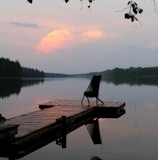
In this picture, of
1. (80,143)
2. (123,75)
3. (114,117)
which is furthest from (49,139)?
(123,75)

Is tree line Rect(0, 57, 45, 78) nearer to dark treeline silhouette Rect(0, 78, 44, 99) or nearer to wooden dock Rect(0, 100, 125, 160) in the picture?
dark treeline silhouette Rect(0, 78, 44, 99)

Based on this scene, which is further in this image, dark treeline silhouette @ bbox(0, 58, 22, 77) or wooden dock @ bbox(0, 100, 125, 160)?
dark treeline silhouette @ bbox(0, 58, 22, 77)

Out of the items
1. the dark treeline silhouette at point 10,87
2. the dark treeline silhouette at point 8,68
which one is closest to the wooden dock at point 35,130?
the dark treeline silhouette at point 10,87

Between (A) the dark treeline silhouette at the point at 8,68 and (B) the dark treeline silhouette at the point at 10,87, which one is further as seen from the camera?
(A) the dark treeline silhouette at the point at 8,68

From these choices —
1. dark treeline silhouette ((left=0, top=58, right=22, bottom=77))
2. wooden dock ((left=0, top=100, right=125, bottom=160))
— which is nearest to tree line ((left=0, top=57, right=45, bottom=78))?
dark treeline silhouette ((left=0, top=58, right=22, bottom=77))

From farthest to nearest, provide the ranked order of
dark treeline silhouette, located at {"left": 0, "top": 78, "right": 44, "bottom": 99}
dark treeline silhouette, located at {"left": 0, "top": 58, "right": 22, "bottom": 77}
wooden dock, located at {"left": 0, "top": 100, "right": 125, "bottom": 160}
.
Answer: dark treeline silhouette, located at {"left": 0, "top": 58, "right": 22, "bottom": 77}, dark treeline silhouette, located at {"left": 0, "top": 78, "right": 44, "bottom": 99}, wooden dock, located at {"left": 0, "top": 100, "right": 125, "bottom": 160}

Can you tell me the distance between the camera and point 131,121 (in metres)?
17.5

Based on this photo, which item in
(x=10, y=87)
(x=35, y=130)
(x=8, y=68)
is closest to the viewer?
(x=35, y=130)

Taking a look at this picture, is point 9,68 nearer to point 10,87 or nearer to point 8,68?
point 8,68

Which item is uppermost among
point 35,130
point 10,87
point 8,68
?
point 8,68

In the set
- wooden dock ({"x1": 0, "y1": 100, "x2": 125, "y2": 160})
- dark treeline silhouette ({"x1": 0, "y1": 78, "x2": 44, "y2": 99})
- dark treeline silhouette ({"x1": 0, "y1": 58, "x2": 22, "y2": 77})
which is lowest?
dark treeline silhouette ({"x1": 0, "y1": 78, "x2": 44, "y2": 99})

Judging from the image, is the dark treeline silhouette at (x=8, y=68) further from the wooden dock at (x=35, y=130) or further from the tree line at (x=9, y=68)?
the wooden dock at (x=35, y=130)

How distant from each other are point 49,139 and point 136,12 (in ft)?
20.2

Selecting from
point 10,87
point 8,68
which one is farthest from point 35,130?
point 8,68
